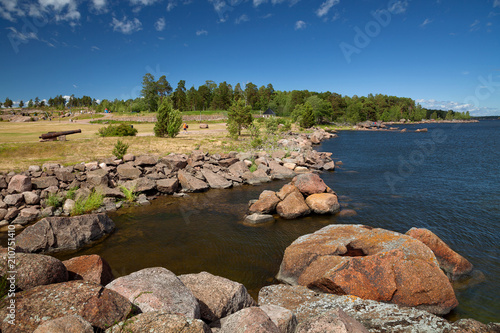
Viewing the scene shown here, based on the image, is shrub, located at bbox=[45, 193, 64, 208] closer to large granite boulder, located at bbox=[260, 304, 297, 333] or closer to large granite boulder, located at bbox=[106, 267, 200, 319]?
large granite boulder, located at bbox=[106, 267, 200, 319]

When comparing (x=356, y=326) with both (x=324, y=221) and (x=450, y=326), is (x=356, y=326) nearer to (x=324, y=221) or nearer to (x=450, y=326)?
(x=450, y=326)

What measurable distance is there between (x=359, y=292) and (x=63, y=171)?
2175 cm

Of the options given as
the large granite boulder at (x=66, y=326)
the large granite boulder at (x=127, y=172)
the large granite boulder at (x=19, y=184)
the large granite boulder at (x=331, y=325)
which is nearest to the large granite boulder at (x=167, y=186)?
the large granite boulder at (x=127, y=172)

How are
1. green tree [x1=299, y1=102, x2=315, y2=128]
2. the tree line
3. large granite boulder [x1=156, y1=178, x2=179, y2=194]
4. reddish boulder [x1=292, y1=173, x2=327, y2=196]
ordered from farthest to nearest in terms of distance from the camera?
the tree line → green tree [x1=299, y1=102, x2=315, y2=128] → large granite boulder [x1=156, y1=178, x2=179, y2=194] → reddish boulder [x1=292, y1=173, x2=327, y2=196]

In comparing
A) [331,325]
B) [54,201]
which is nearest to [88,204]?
[54,201]

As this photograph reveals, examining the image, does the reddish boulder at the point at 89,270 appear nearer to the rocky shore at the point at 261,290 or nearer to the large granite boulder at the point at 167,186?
the rocky shore at the point at 261,290

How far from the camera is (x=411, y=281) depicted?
7.95m

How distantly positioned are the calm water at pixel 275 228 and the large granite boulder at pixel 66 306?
5.54 metres

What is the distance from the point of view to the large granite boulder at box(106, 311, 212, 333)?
428cm

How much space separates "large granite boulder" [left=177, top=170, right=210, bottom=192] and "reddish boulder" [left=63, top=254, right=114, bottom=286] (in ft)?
46.8

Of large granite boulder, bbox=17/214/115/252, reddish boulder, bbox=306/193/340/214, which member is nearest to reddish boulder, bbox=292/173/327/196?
reddish boulder, bbox=306/193/340/214

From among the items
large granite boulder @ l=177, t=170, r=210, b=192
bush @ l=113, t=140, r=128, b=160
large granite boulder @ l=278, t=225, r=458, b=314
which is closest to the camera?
large granite boulder @ l=278, t=225, r=458, b=314

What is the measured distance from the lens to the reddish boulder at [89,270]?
278 inches

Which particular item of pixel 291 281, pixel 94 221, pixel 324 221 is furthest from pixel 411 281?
pixel 94 221
